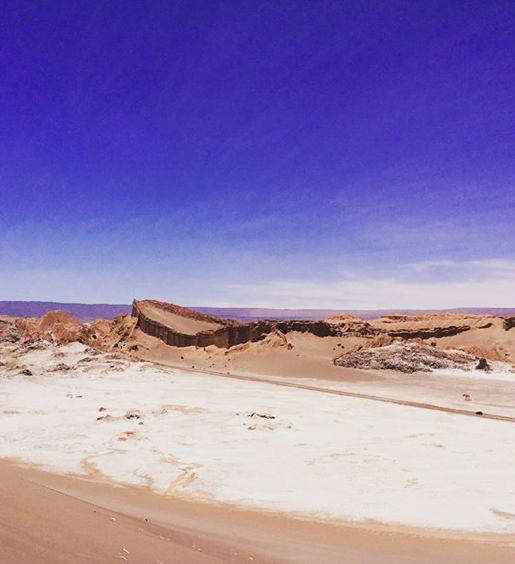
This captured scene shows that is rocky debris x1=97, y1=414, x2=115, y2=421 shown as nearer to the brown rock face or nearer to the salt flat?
the salt flat

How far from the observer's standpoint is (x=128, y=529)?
15.7ft

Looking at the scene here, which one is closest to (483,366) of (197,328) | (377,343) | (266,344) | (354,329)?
(377,343)

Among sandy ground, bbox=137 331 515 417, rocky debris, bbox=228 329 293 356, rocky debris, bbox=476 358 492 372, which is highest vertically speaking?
rocky debris, bbox=228 329 293 356

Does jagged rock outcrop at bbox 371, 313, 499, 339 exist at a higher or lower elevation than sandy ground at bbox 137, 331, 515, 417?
higher

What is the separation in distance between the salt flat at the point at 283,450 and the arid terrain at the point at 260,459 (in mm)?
58

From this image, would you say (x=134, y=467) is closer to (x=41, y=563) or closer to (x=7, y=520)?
(x=7, y=520)

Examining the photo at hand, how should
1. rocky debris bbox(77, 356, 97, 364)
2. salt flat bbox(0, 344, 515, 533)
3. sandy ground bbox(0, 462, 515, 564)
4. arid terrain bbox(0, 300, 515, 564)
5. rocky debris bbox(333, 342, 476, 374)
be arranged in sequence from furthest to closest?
rocky debris bbox(333, 342, 476, 374), rocky debris bbox(77, 356, 97, 364), salt flat bbox(0, 344, 515, 533), arid terrain bbox(0, 300, 515, 564), sandy ground bbox(0, 462, 515, 564)

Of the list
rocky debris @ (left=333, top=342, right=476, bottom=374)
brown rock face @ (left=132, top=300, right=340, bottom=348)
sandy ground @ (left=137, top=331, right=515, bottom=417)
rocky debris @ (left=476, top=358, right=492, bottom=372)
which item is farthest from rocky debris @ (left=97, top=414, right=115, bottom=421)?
brown rock face @ (left=132, top=300, right=340, bottom=348)

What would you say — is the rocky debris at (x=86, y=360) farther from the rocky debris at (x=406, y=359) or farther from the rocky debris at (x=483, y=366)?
the rocky debris at (x=483, y=366)

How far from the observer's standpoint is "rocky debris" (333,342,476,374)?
3238 centimetres

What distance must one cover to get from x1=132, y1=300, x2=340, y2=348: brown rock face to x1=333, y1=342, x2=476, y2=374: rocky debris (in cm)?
642

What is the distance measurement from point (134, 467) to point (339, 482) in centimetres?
397

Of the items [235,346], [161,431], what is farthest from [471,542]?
[235,346]

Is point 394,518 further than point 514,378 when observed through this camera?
No
